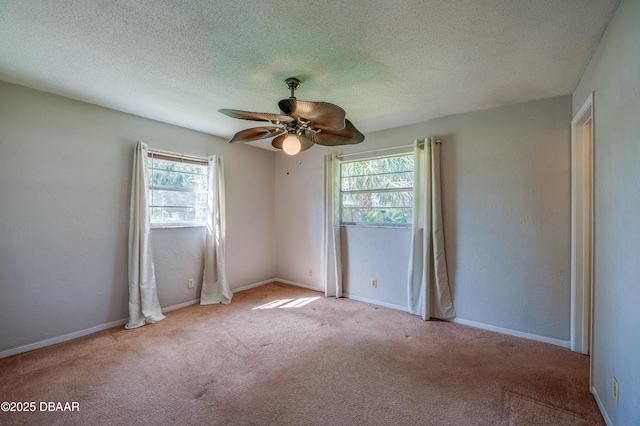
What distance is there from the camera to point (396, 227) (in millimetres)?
3771

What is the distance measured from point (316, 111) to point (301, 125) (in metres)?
0.35

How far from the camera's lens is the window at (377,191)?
12.3 feet

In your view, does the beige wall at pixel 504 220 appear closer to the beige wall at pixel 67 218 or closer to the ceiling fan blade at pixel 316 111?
the ceiling fan blade at pixel 316 111

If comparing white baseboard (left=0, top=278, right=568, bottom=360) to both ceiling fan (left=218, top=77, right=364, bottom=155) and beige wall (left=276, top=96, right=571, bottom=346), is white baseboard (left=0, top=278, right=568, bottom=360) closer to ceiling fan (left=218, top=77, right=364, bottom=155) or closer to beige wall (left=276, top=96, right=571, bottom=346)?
beige wall (left=276, top=96, right=571, bottom=346)

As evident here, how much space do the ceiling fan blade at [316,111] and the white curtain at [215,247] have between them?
91.5 inches

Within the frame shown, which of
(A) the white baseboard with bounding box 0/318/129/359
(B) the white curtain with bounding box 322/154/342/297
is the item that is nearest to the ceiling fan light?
(B) the white curtain with bounding box 322/154/342/297

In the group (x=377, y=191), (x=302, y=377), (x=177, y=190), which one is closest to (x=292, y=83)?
(x=377, y=191)

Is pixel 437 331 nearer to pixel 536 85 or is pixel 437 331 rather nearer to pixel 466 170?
pixel 466 170

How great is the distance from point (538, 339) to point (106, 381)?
12.9ft

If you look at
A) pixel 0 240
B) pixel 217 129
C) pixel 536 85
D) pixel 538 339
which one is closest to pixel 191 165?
pixel 217 129

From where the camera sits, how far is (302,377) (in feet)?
7.25

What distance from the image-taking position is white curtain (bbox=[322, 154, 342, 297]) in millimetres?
4180

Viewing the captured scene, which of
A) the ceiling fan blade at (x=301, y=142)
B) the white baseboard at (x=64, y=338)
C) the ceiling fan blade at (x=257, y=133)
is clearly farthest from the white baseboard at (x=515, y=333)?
the white baseboard at (x=64, y=338)

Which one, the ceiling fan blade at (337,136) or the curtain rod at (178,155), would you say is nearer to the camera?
the ceiling fan blade at (337,136)
